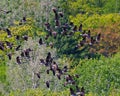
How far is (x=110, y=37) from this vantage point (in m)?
41.4

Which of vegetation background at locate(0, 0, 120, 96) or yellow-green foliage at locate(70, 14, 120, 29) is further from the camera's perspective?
yellow-green foliage at locate(70, 14, 120, 29)

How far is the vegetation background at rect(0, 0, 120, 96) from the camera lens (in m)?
26.9

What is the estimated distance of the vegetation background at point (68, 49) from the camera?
26.9 metres

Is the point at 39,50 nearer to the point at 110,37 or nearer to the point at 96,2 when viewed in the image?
the point at 110,37

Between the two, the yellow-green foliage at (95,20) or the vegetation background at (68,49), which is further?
the yellow-green foliage at (95,20)

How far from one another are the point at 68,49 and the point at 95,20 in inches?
335

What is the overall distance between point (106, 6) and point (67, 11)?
513cm

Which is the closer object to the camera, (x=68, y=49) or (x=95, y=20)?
(x=68, y=49)

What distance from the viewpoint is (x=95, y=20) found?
4566 cm

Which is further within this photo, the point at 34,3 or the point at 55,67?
the point at 34,3

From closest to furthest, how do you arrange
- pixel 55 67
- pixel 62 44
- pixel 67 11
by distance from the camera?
pixel 55 67 → pixel 62 44 → pixel 67 11

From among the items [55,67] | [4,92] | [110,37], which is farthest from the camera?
[110,37]

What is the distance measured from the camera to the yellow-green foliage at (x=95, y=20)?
4444cm

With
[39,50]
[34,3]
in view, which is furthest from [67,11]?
[39,50]
